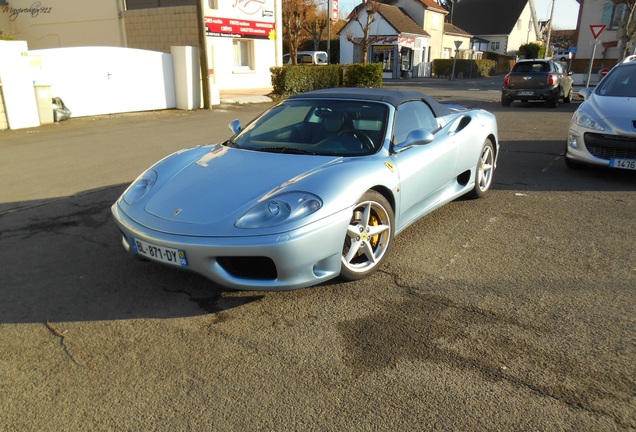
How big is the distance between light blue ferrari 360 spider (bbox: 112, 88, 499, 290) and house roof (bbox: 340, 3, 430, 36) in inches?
1580

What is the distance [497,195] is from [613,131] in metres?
1.74

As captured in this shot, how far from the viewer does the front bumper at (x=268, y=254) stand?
3092 millimetres

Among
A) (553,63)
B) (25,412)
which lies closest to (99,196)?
(25,412)

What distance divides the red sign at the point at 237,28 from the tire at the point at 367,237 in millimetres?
21421

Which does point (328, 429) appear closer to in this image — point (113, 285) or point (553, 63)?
point (113, 285)

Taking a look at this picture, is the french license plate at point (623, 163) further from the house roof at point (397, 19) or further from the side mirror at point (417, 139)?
the house roof at point (397, 19)

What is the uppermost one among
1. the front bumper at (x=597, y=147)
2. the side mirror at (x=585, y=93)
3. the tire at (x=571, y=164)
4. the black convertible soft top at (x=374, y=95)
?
the black convertible soft top at (x=374, y=95)

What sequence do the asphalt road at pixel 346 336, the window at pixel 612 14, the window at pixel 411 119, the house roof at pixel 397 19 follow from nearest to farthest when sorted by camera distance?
1. the asphalt road at pixel 346 336
2. the window at pixel 411 119
3. the window at pixel 612 14
4. the house roof at pixel 397 19

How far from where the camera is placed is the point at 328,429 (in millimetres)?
2295

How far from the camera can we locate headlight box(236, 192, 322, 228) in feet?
10.4

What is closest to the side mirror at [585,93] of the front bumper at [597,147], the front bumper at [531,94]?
the front bumper at [597,147]

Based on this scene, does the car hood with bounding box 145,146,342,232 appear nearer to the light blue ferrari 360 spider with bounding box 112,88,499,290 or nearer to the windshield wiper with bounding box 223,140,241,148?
the light blue ferrari 360 spider with bounding box 112,88,499,290

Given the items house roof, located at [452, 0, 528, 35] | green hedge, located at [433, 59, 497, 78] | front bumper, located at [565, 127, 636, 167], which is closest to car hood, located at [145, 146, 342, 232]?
front bumper, located at [565, 127, 636, 167]

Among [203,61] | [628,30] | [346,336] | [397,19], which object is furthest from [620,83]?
[397,19]
